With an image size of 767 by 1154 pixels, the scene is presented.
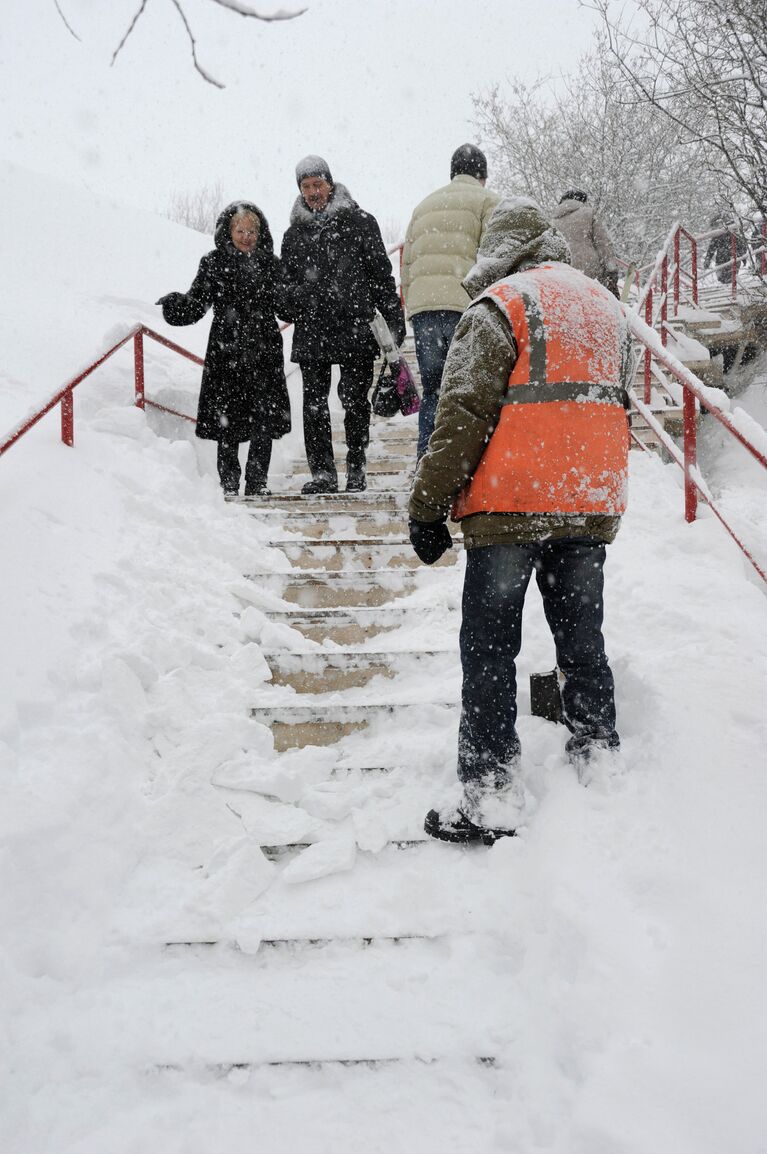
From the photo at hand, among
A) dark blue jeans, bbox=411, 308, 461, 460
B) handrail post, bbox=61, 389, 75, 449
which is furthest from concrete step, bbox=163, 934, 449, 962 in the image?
dark blue jeans, bbox=411, 308, 461, 460

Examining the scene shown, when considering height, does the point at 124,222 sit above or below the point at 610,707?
above

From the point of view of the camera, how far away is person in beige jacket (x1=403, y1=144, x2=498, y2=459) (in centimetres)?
479

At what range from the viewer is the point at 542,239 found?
234cm

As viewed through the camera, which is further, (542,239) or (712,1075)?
(542,239)

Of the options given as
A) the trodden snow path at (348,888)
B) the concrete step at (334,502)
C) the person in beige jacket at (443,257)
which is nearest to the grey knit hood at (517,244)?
the trodden snow path at (348,888)

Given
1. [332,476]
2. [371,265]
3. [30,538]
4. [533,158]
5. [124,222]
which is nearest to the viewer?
[30,538]

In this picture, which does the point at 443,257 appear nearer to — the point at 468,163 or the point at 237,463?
the point at 468,163

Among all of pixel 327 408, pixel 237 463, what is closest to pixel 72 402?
pixel 237 463

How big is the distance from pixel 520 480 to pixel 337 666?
1.49 metres

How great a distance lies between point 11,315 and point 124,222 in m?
8.25

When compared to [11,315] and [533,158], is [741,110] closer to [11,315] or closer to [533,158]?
[11,315]

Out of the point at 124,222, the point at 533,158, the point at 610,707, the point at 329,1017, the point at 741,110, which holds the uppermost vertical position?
the point at 533,158

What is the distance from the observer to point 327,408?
5.24m

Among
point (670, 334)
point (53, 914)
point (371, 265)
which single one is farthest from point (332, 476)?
point (670, 334)
